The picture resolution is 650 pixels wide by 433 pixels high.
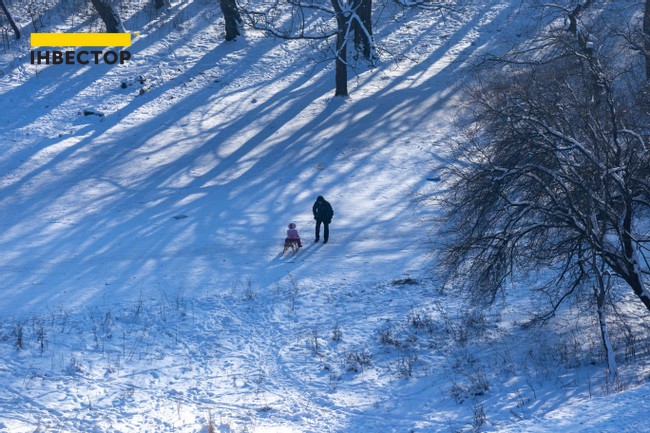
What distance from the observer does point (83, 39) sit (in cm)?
2844

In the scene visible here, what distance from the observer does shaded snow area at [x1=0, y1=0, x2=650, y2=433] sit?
11734 mm

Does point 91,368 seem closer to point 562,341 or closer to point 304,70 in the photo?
point 562,341

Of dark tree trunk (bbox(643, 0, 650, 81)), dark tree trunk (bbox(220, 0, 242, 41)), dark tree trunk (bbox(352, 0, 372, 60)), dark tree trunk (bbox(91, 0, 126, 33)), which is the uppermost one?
dark tree trunk (bbox(91, 0, 126, 33))

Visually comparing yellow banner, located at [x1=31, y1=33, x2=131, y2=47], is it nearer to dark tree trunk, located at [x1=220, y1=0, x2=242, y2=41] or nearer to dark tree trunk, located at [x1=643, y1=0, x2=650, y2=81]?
dark tree trunk, located at [x1=220, y1=0, x2=242, y2=41]

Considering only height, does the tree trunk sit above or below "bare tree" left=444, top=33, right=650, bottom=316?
above

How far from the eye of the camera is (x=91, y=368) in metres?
12.6

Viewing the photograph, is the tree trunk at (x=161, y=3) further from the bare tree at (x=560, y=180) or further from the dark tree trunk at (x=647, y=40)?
the bare tree at (x=560, y=180)

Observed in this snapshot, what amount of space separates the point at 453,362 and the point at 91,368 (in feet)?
20.5

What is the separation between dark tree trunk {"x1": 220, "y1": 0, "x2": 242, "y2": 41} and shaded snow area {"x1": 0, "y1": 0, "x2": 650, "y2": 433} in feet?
1.70

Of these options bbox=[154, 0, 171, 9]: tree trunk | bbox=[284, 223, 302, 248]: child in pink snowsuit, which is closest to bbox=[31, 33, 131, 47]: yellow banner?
bbox=[154, 0, 171, 9]: tree trunk

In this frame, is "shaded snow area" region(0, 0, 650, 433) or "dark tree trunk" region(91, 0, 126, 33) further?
"dark tree trunk" region(91, 0, 126, 33)

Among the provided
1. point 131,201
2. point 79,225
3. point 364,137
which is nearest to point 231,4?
point 364,137

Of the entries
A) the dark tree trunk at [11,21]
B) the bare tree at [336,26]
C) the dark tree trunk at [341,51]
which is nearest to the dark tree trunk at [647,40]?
the bare tree at [336,26]

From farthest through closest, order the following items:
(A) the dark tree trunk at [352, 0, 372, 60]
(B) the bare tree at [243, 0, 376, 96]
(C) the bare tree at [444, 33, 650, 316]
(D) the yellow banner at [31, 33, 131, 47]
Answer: (D) the yellow banner at [31, 33, 131, 47] < (A) the dark tree trunk at [352, 0, 372, 60] < (B) the bare tree at [243, 0, 376, 96] < (C) the bare tree at [444, 33, 650, 316]
